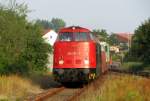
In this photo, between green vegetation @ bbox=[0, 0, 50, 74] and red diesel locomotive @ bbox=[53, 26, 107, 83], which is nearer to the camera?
red diesel locomotive @ bbox=[53, 26, 107, 83]

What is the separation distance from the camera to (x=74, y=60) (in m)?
26.5

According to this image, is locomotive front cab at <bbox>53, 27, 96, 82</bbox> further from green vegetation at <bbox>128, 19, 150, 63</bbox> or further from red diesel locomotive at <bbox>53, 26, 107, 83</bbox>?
green vegetation at <bbox>128, 19, 150, 63</bbox>

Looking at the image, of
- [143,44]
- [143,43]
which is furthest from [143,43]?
[143,44]

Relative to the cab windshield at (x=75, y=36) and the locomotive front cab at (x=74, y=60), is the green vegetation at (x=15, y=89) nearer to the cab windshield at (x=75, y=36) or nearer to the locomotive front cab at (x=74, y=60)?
the locomotive front cab at (x=74, y=60)

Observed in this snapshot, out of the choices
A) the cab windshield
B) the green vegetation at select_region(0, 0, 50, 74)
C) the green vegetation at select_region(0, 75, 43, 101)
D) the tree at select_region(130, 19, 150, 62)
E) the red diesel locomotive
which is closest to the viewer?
the green vegetation at select_region(0, 75, 43, 101)

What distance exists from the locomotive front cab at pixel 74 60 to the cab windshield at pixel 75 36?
97 mm

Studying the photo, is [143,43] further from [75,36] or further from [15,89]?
[15,89]

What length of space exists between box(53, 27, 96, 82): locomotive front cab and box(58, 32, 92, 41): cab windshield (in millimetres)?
97

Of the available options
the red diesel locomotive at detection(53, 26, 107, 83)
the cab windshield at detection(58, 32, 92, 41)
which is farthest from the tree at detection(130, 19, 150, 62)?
the red diesel locomotive at detection(53, 26, 107, 83)

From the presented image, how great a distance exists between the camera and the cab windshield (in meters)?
27.1

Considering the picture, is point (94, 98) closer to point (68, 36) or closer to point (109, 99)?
point (109, 99)

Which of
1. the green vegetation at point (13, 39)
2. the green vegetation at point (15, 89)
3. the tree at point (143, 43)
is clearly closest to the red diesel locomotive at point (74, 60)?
the green vegetation at point (15, 89)

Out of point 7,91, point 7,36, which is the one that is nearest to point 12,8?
point 7,36

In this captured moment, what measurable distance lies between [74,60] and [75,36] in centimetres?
151
